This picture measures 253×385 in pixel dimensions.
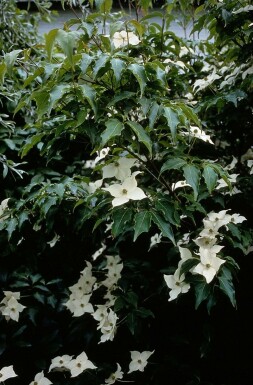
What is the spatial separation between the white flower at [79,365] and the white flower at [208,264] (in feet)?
2.07

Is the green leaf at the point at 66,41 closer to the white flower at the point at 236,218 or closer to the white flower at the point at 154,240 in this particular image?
the white flower at the point at 236,218

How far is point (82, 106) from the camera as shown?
1174 millimetres

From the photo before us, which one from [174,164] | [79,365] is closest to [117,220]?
[174,164]

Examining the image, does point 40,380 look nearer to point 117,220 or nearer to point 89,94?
point 117,220

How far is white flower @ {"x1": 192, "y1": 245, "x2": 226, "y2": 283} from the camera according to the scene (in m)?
1.18

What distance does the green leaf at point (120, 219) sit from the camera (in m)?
1.16

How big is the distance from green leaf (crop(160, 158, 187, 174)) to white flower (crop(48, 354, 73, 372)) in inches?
34.7

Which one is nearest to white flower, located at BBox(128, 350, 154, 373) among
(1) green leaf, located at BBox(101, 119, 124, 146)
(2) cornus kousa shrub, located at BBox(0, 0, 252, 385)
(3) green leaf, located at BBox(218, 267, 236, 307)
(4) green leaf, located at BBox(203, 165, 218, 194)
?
(2) cornus kousa shrub, located at BBox(0, 0, 252, 385)

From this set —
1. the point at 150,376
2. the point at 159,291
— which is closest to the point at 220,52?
the point at 159,291

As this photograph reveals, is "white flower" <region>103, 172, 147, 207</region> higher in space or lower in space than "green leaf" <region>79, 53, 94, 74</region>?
lower

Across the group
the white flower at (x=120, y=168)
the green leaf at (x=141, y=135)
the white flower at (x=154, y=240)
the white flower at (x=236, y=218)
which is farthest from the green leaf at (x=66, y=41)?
the white flower at (x=154, y=240)

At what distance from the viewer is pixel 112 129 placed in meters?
1.08

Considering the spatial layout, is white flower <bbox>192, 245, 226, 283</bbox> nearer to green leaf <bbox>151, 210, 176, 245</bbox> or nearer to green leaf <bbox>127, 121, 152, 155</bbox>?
green leaf <bbox>151, 210, 176, 245</bbox>

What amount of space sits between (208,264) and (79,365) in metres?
0.70
